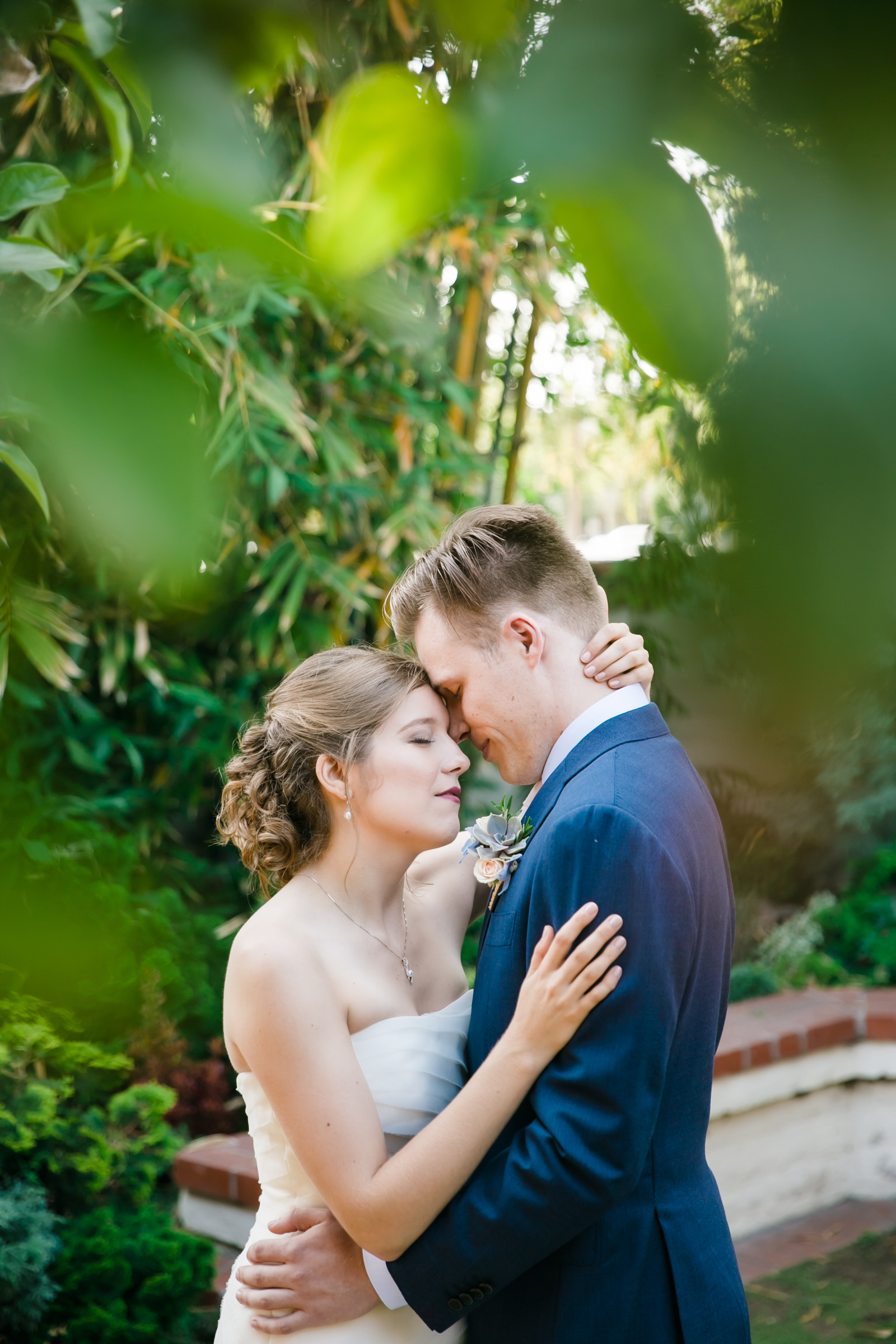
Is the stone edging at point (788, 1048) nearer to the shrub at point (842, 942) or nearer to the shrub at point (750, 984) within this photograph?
the shrub at point (750, 984)

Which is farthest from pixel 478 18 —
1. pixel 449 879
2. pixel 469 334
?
pixel 449 879

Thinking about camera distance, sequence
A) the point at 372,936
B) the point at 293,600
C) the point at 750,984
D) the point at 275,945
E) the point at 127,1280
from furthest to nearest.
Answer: the point at 750,984, the point at 293,600, the point at 127,1280, the point at 372,936, the point at 275,945

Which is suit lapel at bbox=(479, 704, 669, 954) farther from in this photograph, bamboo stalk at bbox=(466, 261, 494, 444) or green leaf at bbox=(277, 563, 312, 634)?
green leaf at bbox=(277, 563, 312, 634)

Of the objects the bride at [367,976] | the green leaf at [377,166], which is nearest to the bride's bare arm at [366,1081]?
the bride at [367,976]

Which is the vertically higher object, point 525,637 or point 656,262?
point 656,262

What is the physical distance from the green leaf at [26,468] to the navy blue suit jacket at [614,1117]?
979 mm

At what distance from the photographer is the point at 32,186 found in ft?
1.41

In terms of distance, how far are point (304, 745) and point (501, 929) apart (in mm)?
568

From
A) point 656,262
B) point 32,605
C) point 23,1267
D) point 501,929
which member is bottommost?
point 23,1267

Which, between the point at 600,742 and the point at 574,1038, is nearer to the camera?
the point at 574,1038

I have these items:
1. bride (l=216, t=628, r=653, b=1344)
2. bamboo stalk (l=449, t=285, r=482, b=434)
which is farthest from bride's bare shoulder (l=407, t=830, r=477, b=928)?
bamboo stalk (l=449, t=285, r=482, b=434)

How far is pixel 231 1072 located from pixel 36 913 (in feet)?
11.0

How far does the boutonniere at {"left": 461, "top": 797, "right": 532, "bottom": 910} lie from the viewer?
1518mm

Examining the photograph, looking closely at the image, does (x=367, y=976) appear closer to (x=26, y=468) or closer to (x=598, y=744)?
(x=598, y=744)
